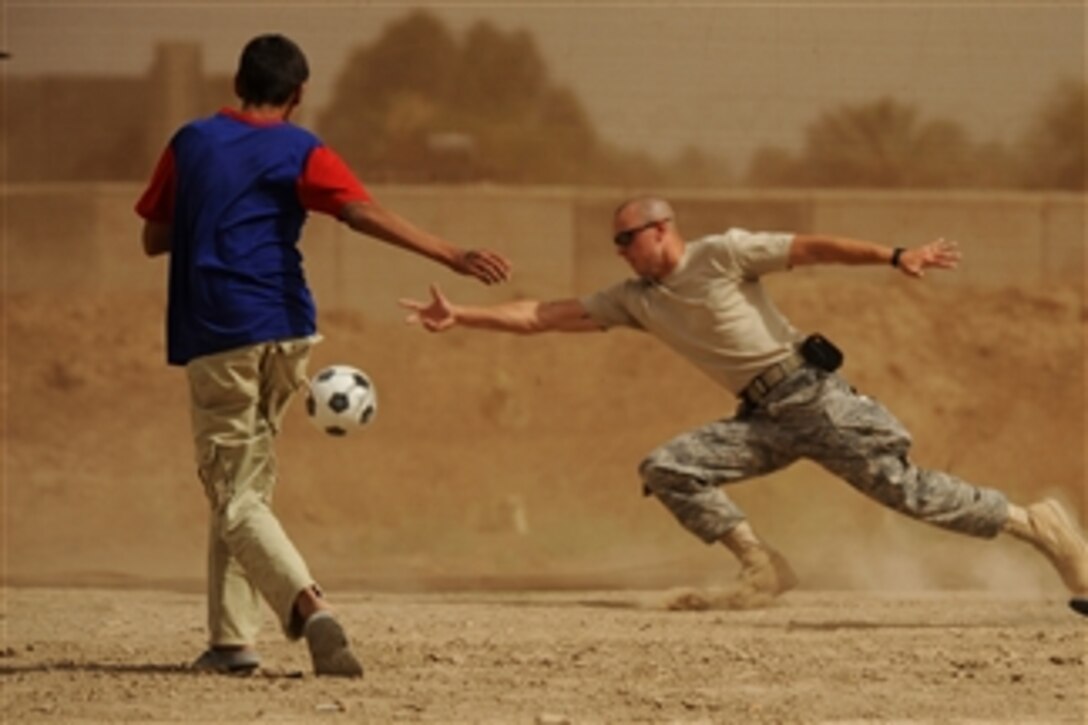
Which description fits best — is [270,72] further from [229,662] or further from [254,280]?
[229,662]

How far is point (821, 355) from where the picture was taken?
9500 mm

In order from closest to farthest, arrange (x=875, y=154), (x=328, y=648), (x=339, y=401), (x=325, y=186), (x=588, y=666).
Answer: (x=328, y=648) → (x=325, y=186) → (x=588, y=666) → (x=339, y=401) → (x=875, y=154)

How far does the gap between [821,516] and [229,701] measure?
7068mm

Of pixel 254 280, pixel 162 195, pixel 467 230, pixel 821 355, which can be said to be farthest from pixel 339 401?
pixel 467 230

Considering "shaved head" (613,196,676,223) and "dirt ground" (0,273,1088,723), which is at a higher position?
"shaved head" (613,196,676,223)

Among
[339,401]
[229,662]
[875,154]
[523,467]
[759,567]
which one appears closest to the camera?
[229,662]

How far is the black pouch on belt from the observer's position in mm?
9500

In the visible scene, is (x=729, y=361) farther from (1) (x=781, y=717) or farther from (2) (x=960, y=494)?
(1) (x=781, y=717)

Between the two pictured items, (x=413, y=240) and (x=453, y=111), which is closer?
(x=413, y=240)

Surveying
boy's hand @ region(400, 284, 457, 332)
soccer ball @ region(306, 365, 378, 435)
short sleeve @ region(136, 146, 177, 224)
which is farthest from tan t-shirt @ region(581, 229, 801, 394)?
short sleeve @ region(136, 146, 177, 224)

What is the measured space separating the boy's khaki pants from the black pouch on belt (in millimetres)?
2370

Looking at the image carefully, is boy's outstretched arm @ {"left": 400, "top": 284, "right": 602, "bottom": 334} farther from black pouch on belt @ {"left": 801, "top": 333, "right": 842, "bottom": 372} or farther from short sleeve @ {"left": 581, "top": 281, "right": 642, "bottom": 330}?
black pouch on belt @ {"left": 801, "top": 333, "right": 842, "bottom": 372}

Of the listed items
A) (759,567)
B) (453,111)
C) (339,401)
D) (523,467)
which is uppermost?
(453,111)

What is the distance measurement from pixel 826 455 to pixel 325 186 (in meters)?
2.66
